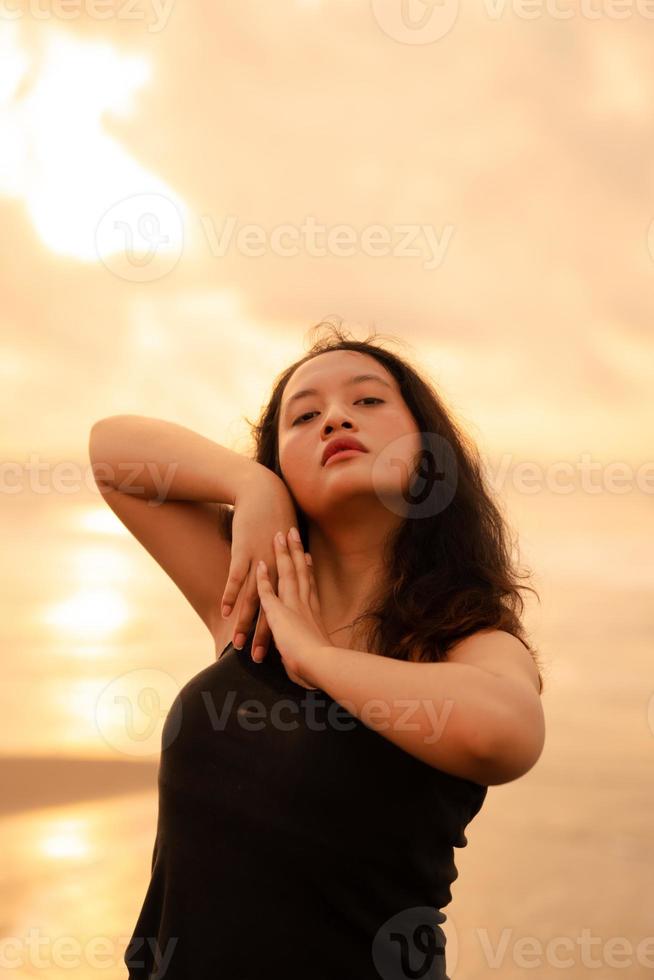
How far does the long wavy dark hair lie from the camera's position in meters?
1.94

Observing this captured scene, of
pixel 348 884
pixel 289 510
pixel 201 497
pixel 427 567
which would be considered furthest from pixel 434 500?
pixel 348 884

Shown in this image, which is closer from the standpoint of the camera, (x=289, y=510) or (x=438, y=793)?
(x=438, y=793)

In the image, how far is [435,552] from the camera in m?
2.21

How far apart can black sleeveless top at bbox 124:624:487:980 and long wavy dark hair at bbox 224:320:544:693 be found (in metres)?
0.25

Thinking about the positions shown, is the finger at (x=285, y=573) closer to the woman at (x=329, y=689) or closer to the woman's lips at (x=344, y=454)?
the woman at (x=329, y=689)

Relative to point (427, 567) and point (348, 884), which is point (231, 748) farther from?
point (427, 567)

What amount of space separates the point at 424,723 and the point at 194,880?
1.69ft

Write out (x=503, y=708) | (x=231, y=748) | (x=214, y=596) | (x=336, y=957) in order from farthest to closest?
1. (x=214, y=596)
2. (x=231, y=748)
3. (x=336, y=957)
4. (x=503, y=708)

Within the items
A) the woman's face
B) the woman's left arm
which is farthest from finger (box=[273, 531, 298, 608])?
the woman's left arm

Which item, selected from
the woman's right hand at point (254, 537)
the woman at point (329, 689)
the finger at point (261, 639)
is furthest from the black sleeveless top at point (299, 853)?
the woman's right hand at point (254, 537)

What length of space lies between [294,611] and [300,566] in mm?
129

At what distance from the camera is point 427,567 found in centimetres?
219

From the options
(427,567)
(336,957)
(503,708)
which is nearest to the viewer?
(503,708)

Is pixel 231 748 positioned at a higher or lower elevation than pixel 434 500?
lower
